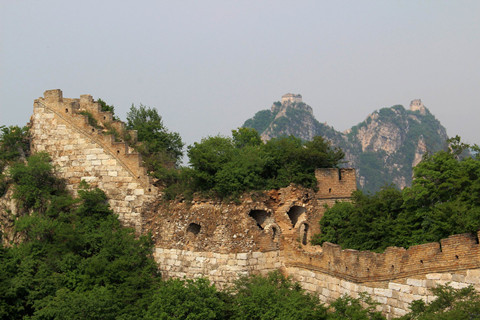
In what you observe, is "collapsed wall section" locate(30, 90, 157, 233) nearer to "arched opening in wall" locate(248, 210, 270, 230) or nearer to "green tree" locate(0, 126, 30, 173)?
"green tree" locate(0, 126, 30, 173)

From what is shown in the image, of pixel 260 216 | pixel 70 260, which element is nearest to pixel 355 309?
pixel 260 216

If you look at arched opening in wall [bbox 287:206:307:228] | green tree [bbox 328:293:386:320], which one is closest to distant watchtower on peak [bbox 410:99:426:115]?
arched opening in wall [bbox 287:206:307:228]

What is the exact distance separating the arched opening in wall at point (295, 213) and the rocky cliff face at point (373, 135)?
9518 cm

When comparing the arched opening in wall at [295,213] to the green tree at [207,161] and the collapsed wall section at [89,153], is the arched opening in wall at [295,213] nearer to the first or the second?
the green tree at [207,161]

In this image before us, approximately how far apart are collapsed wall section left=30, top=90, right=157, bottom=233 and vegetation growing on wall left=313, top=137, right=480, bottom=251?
8.01m

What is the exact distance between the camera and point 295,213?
2317 centimetres

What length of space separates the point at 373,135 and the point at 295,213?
116 meters

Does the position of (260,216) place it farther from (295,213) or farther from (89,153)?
(89,153)

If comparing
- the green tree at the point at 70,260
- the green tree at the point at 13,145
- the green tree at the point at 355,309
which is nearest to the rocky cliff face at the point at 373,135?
the green tree at the point at 13,145

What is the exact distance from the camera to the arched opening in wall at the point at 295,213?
22938mm

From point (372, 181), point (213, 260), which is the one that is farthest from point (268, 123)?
point (213, 260)

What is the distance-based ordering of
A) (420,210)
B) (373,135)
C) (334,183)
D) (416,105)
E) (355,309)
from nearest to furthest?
(355,309) < (420,210) < (334,183) < (373,135) < (416,105)

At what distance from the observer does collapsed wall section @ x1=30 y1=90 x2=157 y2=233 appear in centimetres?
2434

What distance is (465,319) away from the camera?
47.6 ft
